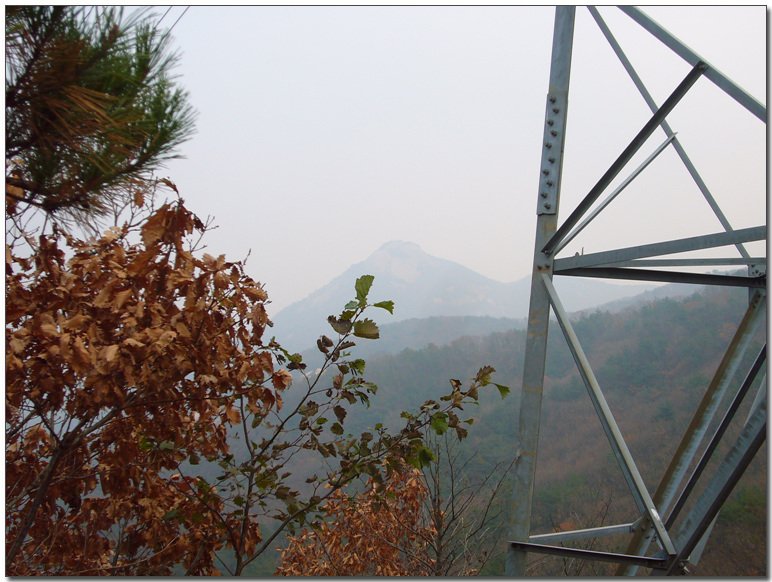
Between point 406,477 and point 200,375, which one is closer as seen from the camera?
point 200,375

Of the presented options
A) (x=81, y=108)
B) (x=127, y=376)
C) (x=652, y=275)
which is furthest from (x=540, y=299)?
(x=81, y=108)

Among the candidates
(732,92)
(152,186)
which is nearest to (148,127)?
(152,186)

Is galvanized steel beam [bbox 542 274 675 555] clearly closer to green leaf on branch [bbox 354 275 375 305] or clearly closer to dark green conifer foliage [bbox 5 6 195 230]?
green leaf on branch [bbox 354 275 375 305]

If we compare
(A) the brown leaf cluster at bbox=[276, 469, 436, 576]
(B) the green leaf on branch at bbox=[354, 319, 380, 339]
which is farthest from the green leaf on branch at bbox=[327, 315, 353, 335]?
(A) the brown leaf cluster at bbox=[276, 469, 436, 576]

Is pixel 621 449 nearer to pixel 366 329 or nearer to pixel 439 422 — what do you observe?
Answer: pixel 439 422

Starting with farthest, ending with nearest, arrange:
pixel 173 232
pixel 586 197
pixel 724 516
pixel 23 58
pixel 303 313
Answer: pixel 303 313 < pixel 724 516 < pixel 586 197 < pixel 173 232 < pixel 23 58

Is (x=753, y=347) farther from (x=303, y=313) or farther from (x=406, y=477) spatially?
(x=406, y=477)
